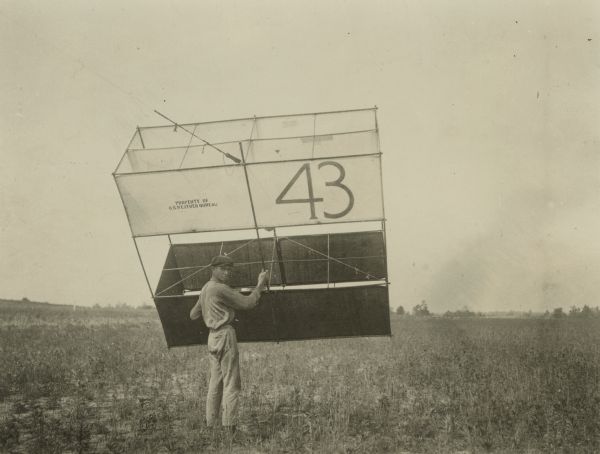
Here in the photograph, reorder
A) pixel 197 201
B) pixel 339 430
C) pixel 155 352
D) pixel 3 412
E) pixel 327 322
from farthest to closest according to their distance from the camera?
pixel 155 352 → pixel 327 322 → pixel 197 201 → pixel 3 412 → pixel 339 430

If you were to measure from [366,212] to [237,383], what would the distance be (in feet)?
10.2

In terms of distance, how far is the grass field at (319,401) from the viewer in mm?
5676

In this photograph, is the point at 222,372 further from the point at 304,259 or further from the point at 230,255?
the point at 230,255

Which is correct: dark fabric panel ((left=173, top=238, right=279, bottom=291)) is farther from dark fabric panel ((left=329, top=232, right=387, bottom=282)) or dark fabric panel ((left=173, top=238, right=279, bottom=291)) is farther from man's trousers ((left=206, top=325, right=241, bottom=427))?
man's trousers ((left=206, top=325, right=241, bottom=427))

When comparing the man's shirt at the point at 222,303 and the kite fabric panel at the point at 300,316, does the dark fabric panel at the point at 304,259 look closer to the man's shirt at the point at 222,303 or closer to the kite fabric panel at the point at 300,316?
the kite fabric panel at the point at 300,316

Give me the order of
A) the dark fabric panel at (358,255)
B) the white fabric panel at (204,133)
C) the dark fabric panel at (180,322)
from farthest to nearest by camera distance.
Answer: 1. the white fabric panel at (204,133)
2. the dark fabric panel at (358,255)
3. the dark fabric panel at (180,322)

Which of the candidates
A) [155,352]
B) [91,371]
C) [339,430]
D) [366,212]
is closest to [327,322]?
[366,212]

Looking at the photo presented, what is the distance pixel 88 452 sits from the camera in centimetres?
545

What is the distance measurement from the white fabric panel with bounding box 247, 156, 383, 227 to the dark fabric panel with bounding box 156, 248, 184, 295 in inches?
106

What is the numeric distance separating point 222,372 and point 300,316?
2551 millimetres

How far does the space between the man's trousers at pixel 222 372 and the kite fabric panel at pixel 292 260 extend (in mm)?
2518

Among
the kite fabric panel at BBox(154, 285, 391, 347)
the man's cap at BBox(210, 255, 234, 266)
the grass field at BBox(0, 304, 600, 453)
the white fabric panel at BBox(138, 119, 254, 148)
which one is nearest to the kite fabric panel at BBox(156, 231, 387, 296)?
the kite fabric panel at BBox(154, 285, 391, 347)

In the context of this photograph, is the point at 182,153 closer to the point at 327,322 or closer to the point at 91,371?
the point at 327,322

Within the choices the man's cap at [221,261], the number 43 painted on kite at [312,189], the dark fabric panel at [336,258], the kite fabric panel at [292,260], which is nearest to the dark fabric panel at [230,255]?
the kite fabric panel at [292,260]
